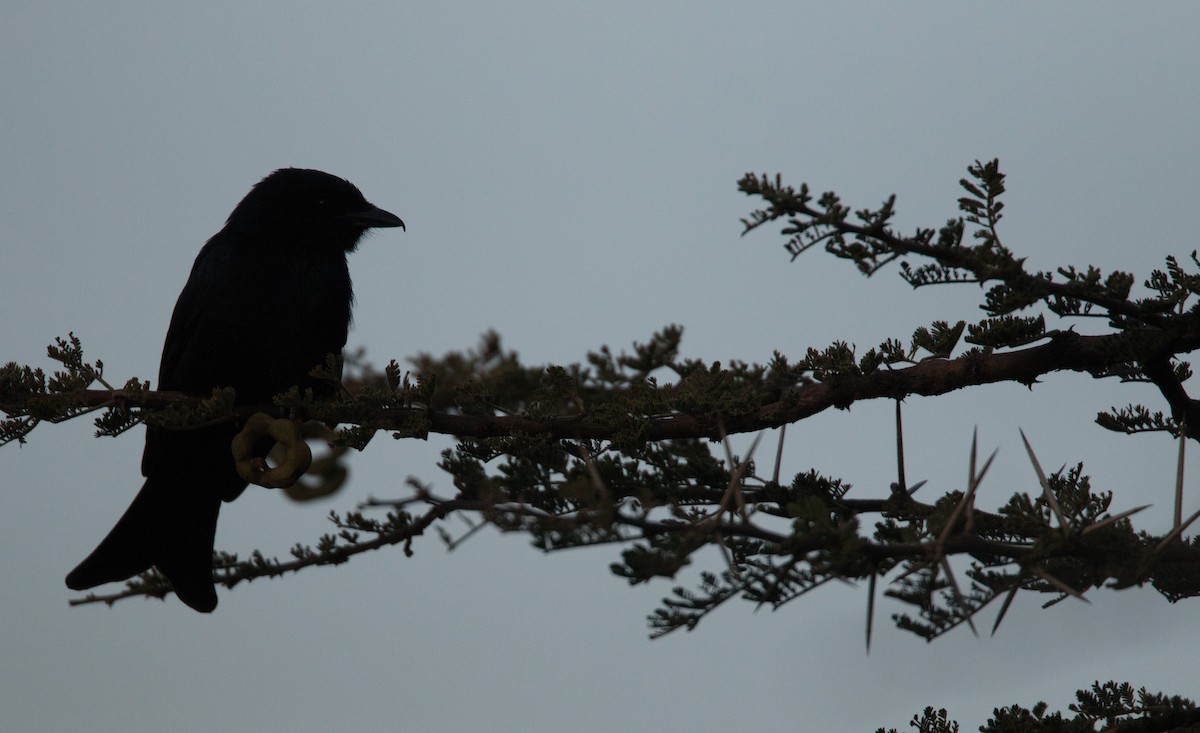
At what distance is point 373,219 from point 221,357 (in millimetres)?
1378

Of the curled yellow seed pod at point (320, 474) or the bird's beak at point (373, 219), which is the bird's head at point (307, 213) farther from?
the curled yellow seed pod at point (320, 474)

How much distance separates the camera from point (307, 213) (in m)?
5.71

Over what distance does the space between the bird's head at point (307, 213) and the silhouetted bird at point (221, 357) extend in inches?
1.4

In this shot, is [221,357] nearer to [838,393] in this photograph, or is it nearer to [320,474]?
[320,474]

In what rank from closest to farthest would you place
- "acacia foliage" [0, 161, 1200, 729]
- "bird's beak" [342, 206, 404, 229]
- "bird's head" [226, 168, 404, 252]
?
"acacia foliage" [0, 161, 1200, 729] < "bird's head" [226, 168, 404, 252] < "bird's beak" [342, 206, 404, 229]

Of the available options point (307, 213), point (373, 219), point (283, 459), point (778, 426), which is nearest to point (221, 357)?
point (307, 213)

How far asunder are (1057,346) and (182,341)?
13.2 ft

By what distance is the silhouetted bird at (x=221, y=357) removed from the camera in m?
4.68

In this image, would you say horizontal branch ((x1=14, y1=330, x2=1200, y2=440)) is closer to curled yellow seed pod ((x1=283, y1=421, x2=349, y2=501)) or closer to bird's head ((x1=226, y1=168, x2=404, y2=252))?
curled yellow seed pod ((x1=283, y1=421, x2=349, y2=501))

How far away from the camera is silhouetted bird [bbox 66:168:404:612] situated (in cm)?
468

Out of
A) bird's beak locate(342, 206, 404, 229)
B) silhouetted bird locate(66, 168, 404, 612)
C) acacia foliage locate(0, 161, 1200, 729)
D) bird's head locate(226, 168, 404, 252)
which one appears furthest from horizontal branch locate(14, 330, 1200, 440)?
bird's beak locate(342, 206, 404, 229)

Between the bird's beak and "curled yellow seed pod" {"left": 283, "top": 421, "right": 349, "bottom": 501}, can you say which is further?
the bird's beak

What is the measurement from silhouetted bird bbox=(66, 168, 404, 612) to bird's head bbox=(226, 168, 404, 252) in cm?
4

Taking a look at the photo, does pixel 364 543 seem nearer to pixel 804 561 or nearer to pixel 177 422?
pixel 177 422
